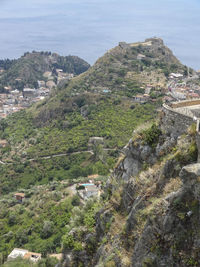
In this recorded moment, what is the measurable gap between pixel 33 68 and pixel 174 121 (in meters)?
147

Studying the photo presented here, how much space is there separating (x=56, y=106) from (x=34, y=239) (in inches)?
1634

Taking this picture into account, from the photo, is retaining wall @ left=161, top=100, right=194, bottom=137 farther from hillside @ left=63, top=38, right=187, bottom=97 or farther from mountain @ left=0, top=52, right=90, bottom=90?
mountain @ left=0, top=52, right=90, bottom=90

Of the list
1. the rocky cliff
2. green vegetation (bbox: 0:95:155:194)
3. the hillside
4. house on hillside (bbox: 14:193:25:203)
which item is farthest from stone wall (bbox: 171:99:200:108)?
the hillside

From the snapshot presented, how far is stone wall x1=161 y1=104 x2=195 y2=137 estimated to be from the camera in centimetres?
1031

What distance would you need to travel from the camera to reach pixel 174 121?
10.9 meters

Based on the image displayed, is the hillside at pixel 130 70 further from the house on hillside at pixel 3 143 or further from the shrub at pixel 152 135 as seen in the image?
the shrub at pixel 152 135

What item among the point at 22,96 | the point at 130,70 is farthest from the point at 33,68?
the point at 130,70

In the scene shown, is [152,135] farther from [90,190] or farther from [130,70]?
[130,70]

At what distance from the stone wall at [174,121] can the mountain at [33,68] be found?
4886 inches

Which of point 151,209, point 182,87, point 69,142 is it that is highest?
point 151,209

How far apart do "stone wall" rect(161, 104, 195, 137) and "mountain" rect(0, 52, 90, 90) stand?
4886 inches

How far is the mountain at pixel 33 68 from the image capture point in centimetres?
13477

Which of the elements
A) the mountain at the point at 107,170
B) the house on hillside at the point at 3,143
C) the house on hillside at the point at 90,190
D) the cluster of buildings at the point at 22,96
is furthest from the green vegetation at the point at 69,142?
the cluster of buildings at the point at 22,96

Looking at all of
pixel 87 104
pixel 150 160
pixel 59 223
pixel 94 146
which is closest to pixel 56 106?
pixel 87 104
